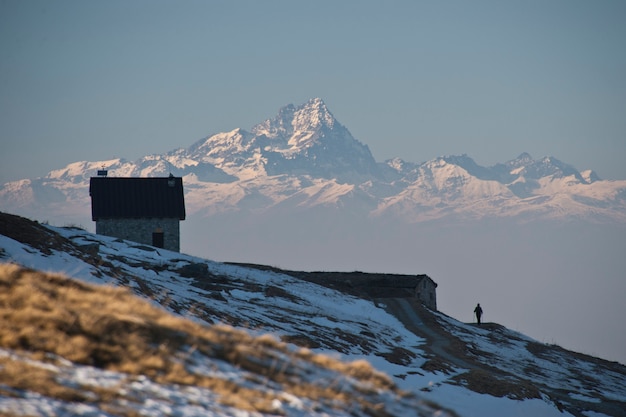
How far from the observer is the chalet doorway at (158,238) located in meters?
82.2

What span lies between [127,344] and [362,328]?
35540 mm

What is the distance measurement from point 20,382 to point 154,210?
67.7 m

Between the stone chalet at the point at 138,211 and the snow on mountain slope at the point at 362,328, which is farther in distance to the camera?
the stone chalet at the point at 138,211

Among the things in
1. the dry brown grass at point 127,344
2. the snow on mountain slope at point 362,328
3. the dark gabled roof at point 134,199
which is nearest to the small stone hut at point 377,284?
the snow on mountain slope at point 362,328

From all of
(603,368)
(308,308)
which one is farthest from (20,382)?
(603,368)

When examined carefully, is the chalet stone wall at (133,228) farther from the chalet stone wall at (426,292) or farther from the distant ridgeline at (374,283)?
the chalet stone wall at (426,292)

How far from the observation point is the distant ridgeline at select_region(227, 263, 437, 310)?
79.0 m

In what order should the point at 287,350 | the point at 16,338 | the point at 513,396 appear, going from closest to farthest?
the point at 16,338 < the point at 287,350 < the point at 513,396

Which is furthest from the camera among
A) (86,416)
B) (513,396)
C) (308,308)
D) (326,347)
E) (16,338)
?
(308,308)

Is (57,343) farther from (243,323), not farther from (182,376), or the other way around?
(243,323)

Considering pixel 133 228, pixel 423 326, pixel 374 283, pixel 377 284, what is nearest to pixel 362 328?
pixel 423 326

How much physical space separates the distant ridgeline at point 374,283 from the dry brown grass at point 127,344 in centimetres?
5246

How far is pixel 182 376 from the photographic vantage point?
60.7 ft

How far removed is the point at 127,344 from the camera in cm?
1934
